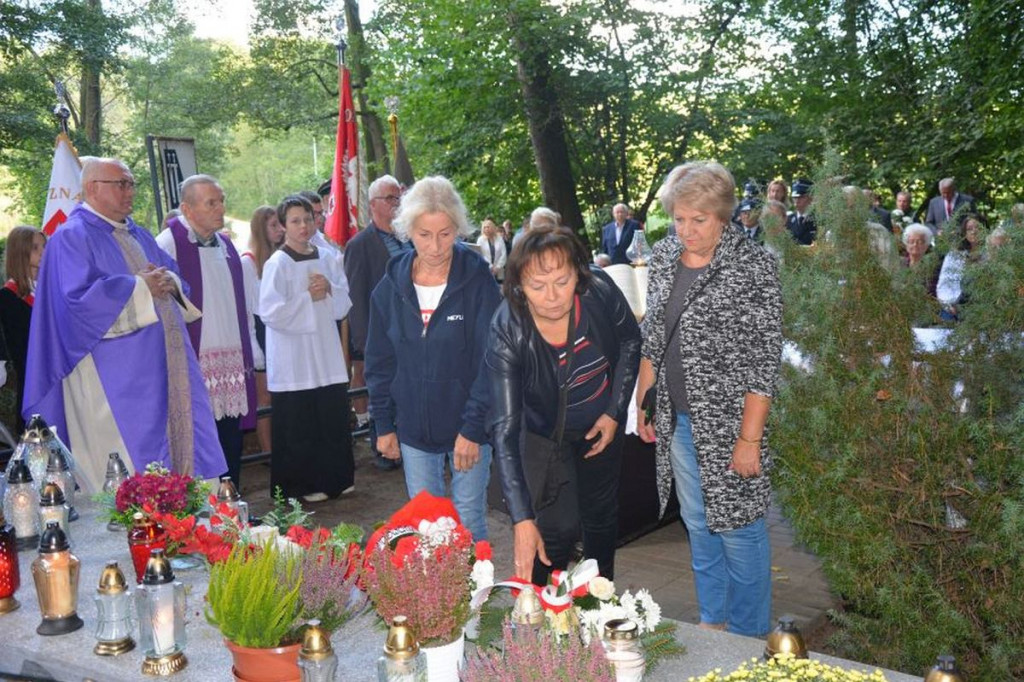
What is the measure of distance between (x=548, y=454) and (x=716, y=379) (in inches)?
23.3

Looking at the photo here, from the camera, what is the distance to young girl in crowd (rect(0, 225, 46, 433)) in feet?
21.5

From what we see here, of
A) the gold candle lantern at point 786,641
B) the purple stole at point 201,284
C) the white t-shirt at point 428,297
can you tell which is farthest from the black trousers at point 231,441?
the gold candle lantern at point 786,641

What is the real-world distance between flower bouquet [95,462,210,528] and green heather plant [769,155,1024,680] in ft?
6.32

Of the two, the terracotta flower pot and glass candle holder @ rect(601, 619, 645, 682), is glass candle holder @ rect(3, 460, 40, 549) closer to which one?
the terracotta flower pot

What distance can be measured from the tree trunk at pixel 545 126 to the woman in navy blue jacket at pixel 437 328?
1199 cm

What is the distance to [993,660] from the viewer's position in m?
3.15

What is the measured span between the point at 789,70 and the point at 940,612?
16.1 meters

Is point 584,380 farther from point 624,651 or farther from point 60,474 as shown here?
point 60,474

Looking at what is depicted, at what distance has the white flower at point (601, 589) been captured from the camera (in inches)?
88.7

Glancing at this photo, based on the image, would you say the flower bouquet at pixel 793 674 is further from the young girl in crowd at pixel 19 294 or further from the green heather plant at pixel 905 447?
the young girl in crowd at pixel 19 294

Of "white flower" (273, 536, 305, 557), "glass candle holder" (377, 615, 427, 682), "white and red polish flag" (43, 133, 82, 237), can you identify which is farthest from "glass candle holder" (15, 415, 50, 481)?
"white and red polish flag" (43, 133, 82, 237)

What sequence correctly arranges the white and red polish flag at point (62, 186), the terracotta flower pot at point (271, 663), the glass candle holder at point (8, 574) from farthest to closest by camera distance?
1. the white and red polish flag at point (62, 186)
2. the glass candle holder at point (8, 574)
3. the terracotta flower pot at point (271, 663)

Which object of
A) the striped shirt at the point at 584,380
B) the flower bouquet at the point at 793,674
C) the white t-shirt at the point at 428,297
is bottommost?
the flower bouquet at the point at 793,674

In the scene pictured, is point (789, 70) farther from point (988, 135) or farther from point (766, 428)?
point (766, 428)
